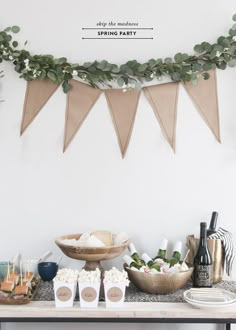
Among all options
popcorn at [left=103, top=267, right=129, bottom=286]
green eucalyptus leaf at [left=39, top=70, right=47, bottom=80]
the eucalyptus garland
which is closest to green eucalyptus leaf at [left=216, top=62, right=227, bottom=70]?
the eucalyptus garland

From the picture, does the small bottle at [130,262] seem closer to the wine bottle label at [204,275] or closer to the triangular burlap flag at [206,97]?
the wine bottle label at [204,275]

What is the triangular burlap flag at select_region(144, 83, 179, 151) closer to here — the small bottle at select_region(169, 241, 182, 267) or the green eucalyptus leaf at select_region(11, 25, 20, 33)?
the small bottle at select_region(169, 241, 182, 267)

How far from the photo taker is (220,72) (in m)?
2.01

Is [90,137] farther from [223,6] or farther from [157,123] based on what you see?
[223,6]

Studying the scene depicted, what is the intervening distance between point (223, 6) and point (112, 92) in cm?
66

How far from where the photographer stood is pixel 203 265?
5.72ft

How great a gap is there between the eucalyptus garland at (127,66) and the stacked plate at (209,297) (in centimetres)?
91

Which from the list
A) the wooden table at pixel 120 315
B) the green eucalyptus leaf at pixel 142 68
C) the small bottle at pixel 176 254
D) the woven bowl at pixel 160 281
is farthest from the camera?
the green eucalyptus leaf at pixel 142 68

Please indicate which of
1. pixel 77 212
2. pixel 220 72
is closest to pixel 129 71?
pixel 220 72

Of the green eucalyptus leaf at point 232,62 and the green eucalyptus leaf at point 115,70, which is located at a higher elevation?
the green eucalyptus leaf at point 232,62

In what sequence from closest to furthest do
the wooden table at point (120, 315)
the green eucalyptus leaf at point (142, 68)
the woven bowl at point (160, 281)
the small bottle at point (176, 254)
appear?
the wooden table at point (120, 315)
the woven bowl at point (160, 281)
the small bottle at point (176, 254)
the green eucalyptus leaf at point (142, 68)

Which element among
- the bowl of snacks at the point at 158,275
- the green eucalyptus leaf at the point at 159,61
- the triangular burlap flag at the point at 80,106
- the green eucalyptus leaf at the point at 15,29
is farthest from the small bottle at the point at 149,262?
the green eucalyptus leaf at the point at 15,29

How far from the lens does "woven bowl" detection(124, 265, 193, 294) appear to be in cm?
166

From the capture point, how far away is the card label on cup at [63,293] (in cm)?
158
